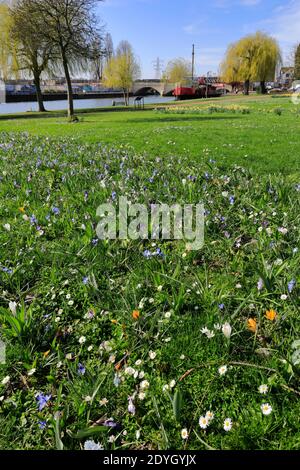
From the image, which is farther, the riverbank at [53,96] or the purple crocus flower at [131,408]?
the riverbank at [53,96]

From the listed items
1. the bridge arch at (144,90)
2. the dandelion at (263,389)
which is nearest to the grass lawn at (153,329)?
the dandelion at (263,389)

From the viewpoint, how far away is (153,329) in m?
2.60

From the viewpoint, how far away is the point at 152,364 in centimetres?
235

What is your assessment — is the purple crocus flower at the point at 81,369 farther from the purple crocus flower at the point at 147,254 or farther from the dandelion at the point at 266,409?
the purple crocus flower at the point at 147,254

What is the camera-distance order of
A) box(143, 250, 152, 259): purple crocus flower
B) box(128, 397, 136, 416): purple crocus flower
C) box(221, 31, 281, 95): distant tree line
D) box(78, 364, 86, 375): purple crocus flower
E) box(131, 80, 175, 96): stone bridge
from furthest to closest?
box(131, 80, 175, 96): stone bridge, box(221, 31, 281, 95): distant tree line, box(143, 250, 152, 259): purple crocus flower, box(78, 364, 86, 375): purple crocus flower, box(128, 397, 136, 416): purple crocus flower

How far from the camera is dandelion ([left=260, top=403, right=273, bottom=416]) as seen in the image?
194cm

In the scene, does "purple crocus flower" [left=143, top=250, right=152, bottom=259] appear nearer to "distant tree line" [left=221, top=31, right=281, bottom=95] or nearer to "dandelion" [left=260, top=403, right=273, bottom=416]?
"dandelion" [left=260, top=403, right=273, bottom=416]

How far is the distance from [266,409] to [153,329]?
91cm

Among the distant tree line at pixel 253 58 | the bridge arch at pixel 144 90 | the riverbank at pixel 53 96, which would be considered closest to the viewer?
the distant tree line at pixel 253 58

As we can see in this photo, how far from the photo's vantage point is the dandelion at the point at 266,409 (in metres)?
1.94

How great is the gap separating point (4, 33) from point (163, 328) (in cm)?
3831

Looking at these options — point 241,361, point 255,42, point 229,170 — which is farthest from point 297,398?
point 255,42

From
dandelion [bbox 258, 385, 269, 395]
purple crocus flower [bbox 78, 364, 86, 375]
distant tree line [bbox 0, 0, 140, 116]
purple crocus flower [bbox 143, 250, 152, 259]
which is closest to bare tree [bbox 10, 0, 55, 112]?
distant tree line [bbox 0, 0, 140, 116]

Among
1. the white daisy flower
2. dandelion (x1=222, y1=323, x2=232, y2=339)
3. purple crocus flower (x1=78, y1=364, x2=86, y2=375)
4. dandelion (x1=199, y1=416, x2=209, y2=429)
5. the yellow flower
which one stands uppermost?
dandelion (x1=222, y1=323, x2=232, y2=339)
